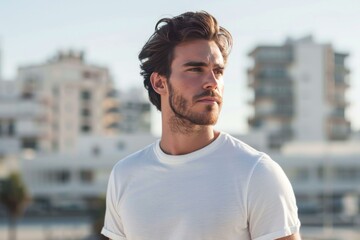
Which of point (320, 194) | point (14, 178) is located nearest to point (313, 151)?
point (320, 194)

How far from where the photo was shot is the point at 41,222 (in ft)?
178

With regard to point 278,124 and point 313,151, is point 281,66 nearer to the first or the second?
point 278,124

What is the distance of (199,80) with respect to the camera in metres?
2.99

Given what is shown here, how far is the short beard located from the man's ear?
76 mm

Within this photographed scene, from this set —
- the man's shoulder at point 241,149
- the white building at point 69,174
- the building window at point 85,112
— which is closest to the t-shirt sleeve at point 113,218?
the man's shoulder at point 241,149

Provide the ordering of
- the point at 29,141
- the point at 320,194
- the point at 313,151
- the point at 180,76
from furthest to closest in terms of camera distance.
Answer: the point at 29,141
the point at 313,151
the point at 320,194
the point at 180,76

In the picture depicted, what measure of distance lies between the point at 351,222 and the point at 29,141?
1370 inches

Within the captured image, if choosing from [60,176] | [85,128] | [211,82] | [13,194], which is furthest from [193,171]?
[85,128]

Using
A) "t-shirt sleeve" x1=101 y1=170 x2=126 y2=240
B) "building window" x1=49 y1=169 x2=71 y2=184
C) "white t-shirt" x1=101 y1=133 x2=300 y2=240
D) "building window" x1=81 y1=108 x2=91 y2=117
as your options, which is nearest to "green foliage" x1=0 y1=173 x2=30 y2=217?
"building window" x1=49 y1=169 x2=71 y2=184

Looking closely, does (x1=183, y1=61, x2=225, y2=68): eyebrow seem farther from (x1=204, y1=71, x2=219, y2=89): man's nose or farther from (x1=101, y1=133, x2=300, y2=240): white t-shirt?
(x1=101, y1=133, x2=300, y2=240): white t-shirt

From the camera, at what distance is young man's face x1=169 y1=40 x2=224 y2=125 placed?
2.98 m

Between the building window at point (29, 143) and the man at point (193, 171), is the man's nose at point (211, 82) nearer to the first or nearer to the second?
the man at point (193, 171)

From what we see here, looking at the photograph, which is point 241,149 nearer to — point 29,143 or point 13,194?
point 13,194

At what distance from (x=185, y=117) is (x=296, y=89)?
258 ft
